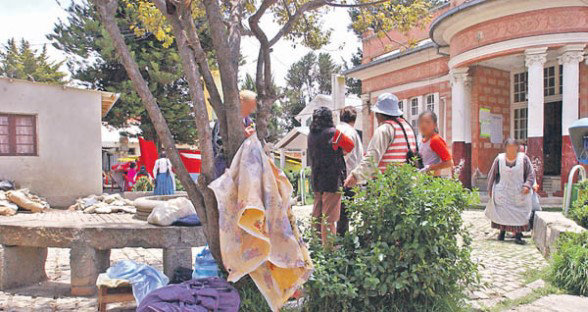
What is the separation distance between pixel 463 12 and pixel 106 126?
16.0 meters

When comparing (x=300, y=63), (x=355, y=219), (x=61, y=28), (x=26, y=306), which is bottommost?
(x=26, y=306)

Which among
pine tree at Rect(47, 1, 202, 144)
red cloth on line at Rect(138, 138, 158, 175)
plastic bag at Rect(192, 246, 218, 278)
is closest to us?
plastic bag at Rect(192, 246, 218, 278)

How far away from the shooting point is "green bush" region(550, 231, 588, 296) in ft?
12.2

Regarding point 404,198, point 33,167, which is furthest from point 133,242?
point 33,167

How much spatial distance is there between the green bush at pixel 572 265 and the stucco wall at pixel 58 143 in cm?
913

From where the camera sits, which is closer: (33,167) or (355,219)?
(355,219)

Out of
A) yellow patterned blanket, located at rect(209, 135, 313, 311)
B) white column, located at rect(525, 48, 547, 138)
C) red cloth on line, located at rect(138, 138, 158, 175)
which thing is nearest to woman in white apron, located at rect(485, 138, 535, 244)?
yellow patterned blanket, located at rect(209, 135, 313, 311)

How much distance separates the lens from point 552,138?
1313 cm

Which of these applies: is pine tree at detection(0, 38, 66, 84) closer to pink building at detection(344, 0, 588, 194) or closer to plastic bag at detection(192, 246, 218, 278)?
pink building at detection(344, 0, 588, 194)

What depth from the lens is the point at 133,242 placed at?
3.76m

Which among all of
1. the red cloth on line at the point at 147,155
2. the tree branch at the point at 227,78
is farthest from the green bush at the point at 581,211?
the red cloth on line at the point at 147,155

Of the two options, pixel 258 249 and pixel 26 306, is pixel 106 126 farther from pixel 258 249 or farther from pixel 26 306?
pixel 258 249

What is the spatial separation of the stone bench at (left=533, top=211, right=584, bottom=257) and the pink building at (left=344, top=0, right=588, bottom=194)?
14.1 ft

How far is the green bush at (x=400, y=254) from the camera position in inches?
115
